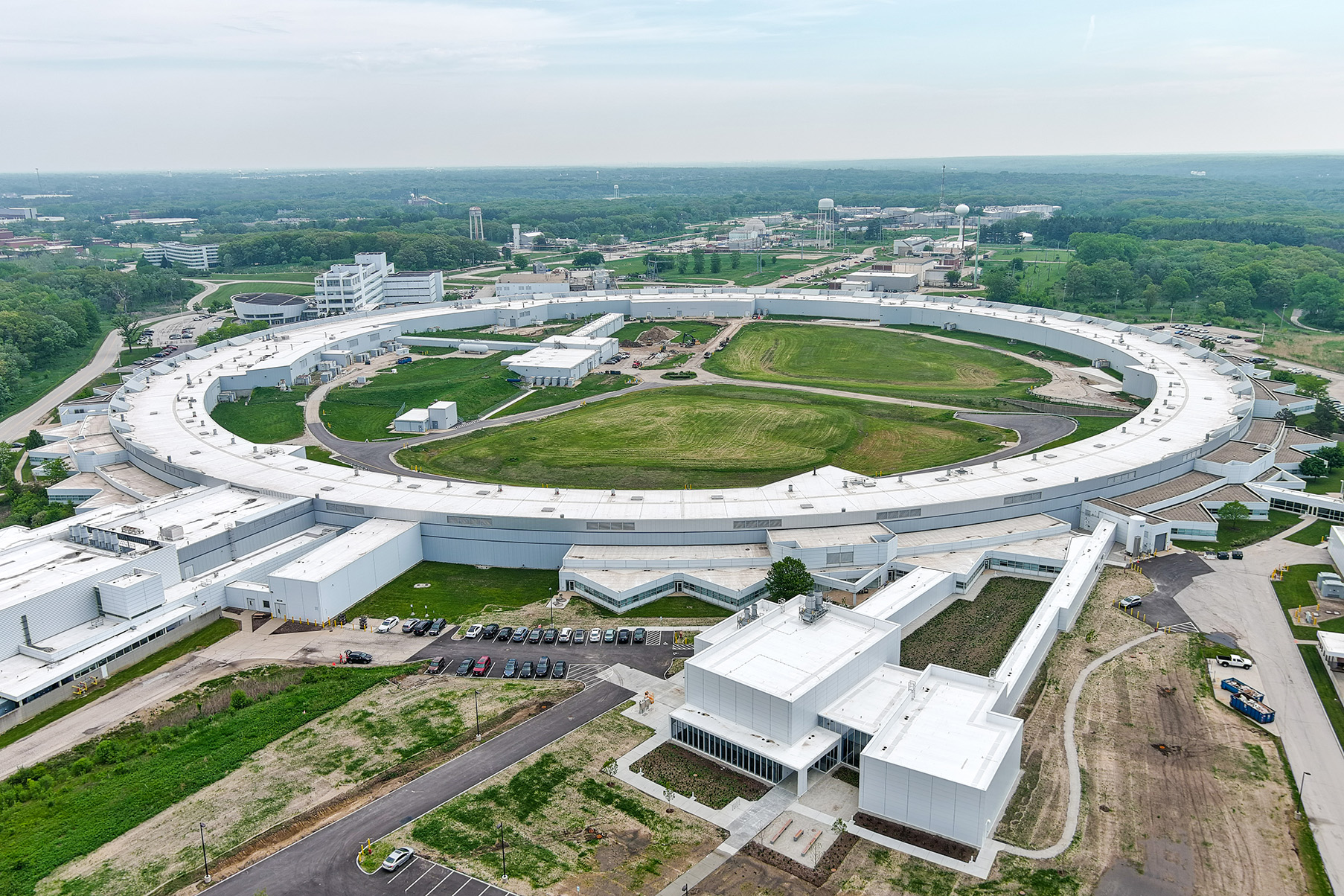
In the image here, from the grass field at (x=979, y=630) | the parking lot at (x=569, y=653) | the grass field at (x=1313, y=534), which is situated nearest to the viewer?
the parking lot at (x=569, y=653)

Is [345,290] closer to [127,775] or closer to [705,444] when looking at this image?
[705,444]

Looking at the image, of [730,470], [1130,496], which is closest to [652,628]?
[730,470]

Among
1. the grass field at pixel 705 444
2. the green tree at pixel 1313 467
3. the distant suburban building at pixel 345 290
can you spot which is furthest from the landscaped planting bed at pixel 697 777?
the distant suburban building at pixel 345 290

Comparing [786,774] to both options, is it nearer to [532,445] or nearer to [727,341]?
[532,445]

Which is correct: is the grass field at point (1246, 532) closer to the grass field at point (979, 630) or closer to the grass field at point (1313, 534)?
the grass field at point (1313, 534)

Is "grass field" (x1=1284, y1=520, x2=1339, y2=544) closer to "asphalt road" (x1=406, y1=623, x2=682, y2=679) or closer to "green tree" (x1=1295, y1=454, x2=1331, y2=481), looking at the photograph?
"green tree" (x1=1295, y1=454, x2=1331, y2=481)

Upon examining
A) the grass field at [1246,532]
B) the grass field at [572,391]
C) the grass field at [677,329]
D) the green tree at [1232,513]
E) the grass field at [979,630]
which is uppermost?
the grass field at [677,329]
